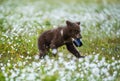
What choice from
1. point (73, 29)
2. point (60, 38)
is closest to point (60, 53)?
point (60, 38)

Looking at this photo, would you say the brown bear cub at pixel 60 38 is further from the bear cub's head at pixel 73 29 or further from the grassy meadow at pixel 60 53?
the grassy meadow at pixel 60 53

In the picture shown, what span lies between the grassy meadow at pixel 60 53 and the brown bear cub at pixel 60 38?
0.20 meters

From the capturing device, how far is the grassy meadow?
9219 millimetres

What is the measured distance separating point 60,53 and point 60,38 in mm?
777

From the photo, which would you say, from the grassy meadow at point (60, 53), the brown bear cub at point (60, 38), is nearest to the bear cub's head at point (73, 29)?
the brown bear cub at point (60, 38)

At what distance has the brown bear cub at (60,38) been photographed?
443 inches

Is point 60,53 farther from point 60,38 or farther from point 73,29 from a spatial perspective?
point 73,29

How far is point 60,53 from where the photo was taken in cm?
1208

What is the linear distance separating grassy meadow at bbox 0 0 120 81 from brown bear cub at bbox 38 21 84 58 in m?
0.20

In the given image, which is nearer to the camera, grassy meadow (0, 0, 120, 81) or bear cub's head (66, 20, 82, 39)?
grassy meadow (0, 0, 120, 81)

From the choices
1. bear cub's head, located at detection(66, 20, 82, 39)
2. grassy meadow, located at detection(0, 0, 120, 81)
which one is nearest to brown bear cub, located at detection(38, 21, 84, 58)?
bear cub's head, located at detection(66, 20, 82, 39)

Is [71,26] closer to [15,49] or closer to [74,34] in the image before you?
[74,34]

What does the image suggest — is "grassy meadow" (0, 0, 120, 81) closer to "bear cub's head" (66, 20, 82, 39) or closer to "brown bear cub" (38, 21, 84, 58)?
"brown bear cub" (38, 21, 84, 58)

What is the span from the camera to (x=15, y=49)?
11734mm
